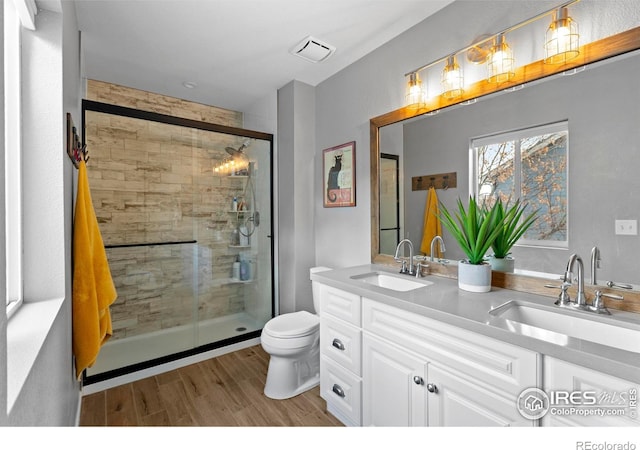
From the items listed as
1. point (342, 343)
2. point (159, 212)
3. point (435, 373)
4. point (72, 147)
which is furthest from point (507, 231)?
point (159, 212)

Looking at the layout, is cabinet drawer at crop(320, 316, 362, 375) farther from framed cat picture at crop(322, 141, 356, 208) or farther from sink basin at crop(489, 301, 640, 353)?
framed cat picture at crop(322, 141, 356, 208)

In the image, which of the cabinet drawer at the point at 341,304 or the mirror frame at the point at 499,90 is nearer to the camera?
the mirror frame at the point at 499,90

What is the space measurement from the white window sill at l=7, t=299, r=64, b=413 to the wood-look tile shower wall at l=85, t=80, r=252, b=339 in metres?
1.39

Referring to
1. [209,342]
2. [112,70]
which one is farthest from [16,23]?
[209,342]

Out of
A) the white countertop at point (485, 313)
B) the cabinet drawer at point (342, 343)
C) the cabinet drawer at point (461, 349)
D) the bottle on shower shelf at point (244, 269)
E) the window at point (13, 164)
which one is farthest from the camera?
the bottle on shower shelf at point (244, 269)

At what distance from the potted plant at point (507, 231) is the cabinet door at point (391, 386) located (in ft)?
2.26

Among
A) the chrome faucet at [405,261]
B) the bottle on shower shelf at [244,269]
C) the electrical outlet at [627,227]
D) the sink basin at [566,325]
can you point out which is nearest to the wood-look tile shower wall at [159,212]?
the bottle on shower shelf at [244,269]

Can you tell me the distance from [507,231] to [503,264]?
0.17 meters

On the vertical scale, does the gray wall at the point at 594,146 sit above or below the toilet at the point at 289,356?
above

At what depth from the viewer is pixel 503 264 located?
5.10 ft

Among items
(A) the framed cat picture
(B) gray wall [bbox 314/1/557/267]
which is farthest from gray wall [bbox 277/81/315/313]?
(A) the framed cat picture

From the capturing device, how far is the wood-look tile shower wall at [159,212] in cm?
243

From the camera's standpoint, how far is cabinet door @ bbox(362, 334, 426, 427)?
131 centimetres

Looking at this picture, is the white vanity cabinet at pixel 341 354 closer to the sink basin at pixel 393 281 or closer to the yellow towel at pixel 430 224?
the sink basin at pixel 393 281
